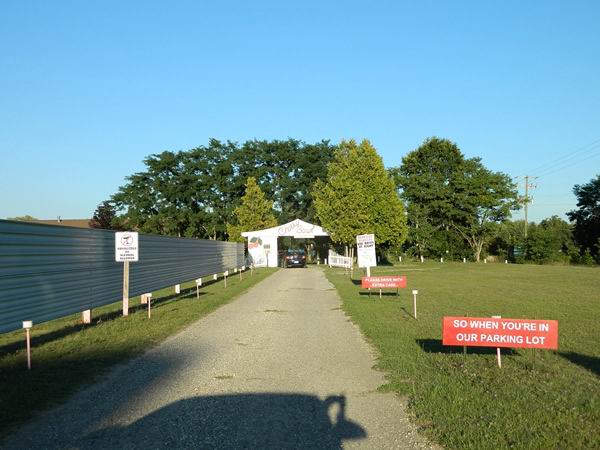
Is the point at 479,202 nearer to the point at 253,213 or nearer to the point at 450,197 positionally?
the point at 450,197

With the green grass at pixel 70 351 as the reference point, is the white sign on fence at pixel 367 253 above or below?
above

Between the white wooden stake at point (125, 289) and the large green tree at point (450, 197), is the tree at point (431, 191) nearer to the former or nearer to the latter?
the large green tree at point (450, 197)

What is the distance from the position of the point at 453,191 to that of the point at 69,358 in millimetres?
60400

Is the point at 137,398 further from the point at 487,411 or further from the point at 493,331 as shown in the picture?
the point at 493,331

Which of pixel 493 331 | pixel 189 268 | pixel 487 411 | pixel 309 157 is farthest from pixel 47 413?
pixel 309 157

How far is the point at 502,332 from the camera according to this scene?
817 centimetres

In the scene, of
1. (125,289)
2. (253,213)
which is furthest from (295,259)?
(125,289)

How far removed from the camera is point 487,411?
5.98m

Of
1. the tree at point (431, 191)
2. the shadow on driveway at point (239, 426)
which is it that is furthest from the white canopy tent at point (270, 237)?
the shadow on driveway at point (239, 426)

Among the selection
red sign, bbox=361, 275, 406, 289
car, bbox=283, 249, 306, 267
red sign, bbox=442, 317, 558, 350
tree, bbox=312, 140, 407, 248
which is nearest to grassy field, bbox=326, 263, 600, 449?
red sign, bbox=442, 317, 558, 350

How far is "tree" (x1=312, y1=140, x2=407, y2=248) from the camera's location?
53344mm

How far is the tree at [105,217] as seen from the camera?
77.9 meters

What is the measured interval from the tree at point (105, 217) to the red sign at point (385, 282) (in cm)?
6406

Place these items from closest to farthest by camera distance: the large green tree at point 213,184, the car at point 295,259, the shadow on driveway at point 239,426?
the shadow on driveway at point 239,426, the car at point 295,259, the large green tree at point 213,184
